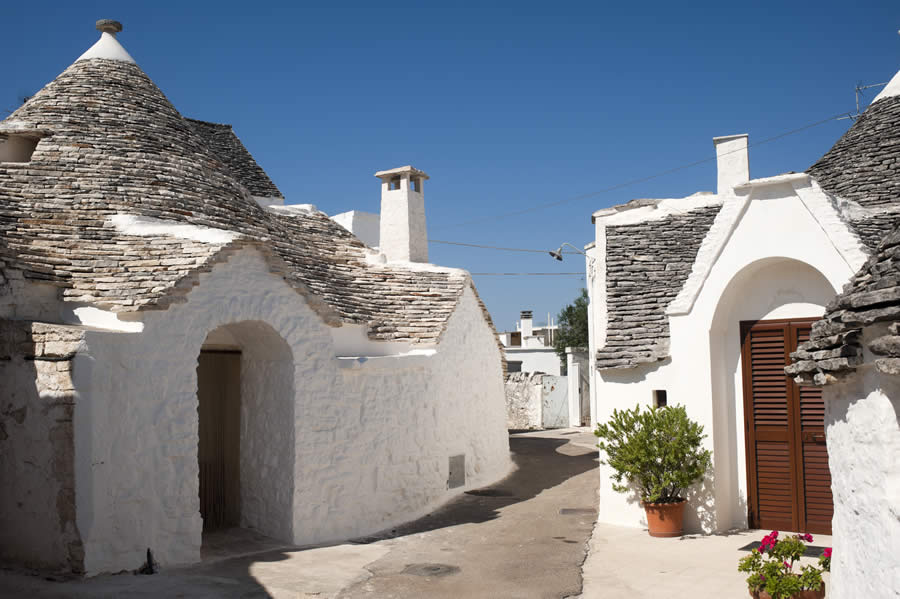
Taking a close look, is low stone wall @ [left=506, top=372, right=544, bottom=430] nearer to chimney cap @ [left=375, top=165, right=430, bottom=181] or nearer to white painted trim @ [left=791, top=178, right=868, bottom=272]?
chimney cap @ [left=375, top=165, right=430, bottom=181]

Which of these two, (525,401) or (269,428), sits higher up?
(269,428)

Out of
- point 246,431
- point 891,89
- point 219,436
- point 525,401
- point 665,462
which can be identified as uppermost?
point 891,89

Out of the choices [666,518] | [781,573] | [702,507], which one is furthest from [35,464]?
[702,507]

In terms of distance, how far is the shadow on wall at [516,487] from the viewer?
501 inches

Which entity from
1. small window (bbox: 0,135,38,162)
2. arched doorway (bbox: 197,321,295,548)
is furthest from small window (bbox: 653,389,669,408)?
small window (bbox: 0,135,38,162)

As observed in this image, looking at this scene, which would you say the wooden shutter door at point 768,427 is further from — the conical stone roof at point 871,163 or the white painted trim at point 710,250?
the conical stone roof at point 871,163

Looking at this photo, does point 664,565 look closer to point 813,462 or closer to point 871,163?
point 813,462

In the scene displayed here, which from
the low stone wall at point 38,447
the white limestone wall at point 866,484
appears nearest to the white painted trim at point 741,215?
the white limestone wall at point 866,484

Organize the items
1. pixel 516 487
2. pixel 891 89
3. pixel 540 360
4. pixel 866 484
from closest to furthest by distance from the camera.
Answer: pixel 866 484 → pixel 891 89 → pixel 516 487 → pixel 540 360

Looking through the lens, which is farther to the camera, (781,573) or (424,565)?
(424,565)

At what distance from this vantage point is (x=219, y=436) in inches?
485

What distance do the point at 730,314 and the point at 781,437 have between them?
5.98 ft

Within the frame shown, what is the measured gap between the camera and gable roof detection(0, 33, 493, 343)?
32.6ft

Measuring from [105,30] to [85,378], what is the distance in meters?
9.02
